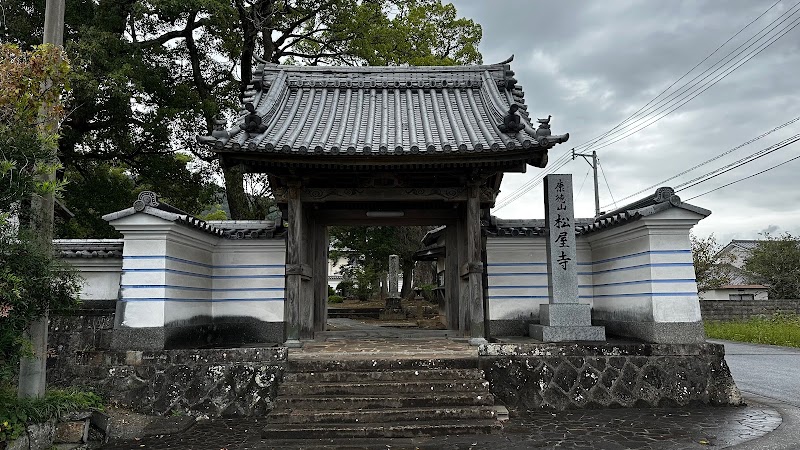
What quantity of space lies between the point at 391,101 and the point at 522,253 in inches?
181

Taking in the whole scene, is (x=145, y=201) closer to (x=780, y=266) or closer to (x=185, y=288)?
(x=185, y=288)

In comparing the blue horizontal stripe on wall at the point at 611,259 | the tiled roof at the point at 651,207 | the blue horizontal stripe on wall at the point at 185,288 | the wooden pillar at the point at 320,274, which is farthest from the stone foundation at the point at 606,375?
the blue horizontal stripe on wall at the point at 185,288

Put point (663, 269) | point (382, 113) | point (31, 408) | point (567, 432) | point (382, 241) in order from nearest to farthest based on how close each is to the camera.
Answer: point (31, 408) → point (567, 432) → point (663, 269) → point (382, 113) → point (382, 241)

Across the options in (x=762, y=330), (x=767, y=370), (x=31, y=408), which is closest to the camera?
(x=31, y=408)

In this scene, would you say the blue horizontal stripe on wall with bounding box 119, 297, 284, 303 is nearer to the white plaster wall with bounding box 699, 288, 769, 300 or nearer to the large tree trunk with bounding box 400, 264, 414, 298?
the large tree trunk with bounding box 400, 264, 414, 298

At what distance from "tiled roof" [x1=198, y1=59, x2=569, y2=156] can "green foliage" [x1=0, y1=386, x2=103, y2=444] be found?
13.6 ft

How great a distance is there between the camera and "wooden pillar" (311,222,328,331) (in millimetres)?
11750

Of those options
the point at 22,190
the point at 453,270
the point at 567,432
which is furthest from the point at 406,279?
the point at 22,190

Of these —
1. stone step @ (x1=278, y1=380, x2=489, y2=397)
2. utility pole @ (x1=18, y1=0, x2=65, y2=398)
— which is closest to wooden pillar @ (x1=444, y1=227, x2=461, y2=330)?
stone step @ (x1=278, y1=380, x2=489, y2=397)

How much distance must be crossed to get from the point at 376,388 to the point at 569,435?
2750 mm

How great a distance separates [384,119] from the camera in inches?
431

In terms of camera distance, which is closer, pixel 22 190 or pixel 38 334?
pixel 22 190

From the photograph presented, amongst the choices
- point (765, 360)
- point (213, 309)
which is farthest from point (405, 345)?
point (765, 360)

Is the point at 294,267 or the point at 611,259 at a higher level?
the point at 611,259
